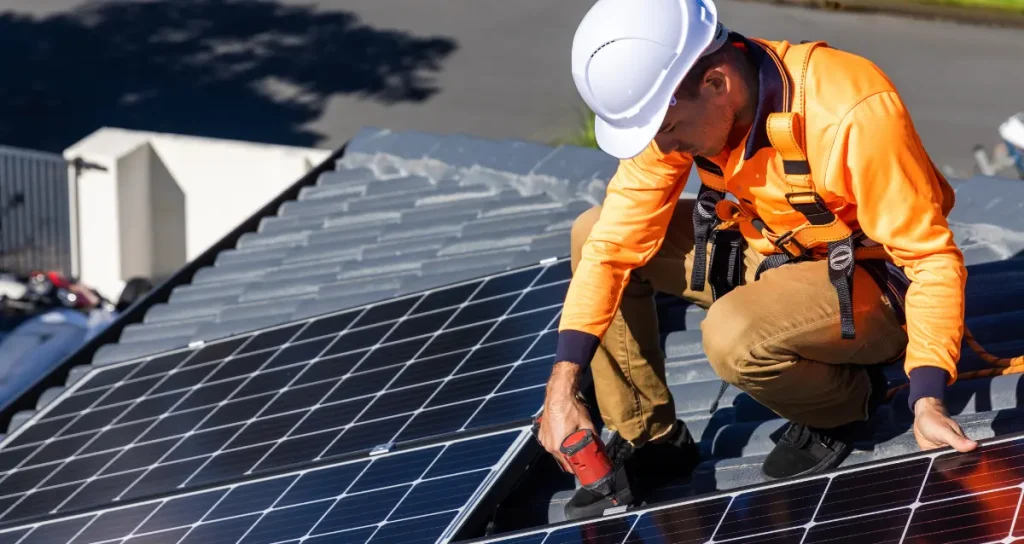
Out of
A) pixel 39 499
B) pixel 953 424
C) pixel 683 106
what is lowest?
pixel 39 499

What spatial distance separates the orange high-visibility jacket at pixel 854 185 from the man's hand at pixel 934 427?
49 mm

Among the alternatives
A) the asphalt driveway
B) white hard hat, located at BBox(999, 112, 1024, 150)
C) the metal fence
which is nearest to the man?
white hard hat, located at BBox(999, 112, 1024, 150)

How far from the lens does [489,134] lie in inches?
890

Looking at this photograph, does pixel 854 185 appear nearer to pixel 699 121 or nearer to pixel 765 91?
pixel 765 91

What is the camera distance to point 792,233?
5.00 m

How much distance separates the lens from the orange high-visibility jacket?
4348mm

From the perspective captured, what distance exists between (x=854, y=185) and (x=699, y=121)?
24.9 inches

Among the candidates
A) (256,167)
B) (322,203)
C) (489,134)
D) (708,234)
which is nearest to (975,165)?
(489,134)

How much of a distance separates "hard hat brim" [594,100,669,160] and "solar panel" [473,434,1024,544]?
4.19 feet

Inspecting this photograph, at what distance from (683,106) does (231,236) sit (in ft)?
19.7

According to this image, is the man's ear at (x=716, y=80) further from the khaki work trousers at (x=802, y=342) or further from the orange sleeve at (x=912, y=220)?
the khaki work trousers at (x=802, y=342)

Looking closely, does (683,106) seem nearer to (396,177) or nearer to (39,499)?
(39,499)

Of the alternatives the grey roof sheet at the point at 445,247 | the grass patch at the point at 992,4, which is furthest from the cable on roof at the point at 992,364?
the grass patch at the point at 992,4

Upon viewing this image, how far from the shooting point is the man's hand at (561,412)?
A: 16.1 ft
